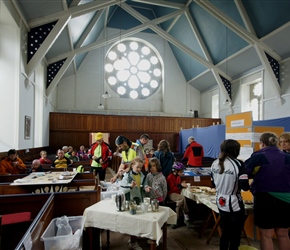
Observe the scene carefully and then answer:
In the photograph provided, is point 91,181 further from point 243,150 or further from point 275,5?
point 275,5

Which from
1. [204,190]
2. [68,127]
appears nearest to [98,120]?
[68,127]

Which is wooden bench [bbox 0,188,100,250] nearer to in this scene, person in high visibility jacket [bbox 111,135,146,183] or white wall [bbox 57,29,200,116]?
person in high visibility jacket [bbox 111,135,146,183]

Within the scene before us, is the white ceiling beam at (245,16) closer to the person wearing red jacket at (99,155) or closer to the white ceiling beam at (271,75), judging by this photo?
the white ceiling beam at (271,75)

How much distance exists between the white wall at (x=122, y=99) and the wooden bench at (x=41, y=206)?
36.2 ft

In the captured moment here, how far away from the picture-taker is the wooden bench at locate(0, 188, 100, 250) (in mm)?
2657

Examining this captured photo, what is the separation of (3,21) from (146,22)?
7475mm

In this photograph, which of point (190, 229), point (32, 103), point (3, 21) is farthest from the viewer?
point (32, 103)

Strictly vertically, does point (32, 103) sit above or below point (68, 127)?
above

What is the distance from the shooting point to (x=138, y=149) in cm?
415

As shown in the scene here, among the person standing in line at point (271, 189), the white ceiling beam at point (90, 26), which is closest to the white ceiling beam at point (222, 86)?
the white ceiling beam at point (90, 26)

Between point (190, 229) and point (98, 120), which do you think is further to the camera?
point (98, 120)

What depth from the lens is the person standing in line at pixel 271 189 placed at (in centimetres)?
234

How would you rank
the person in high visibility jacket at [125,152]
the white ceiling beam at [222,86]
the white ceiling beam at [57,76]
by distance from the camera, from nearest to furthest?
the person in high visibility jacket at [125,152]
the white ceiling beam at [57,76]
the white ceiling beam at [222,86]

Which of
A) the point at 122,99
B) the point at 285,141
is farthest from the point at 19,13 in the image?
the point at 122,99
